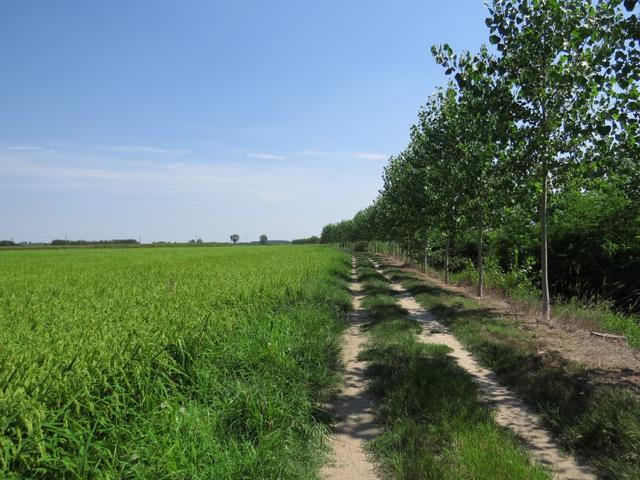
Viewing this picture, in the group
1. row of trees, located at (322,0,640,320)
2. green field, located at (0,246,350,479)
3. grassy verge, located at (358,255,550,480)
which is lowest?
grassy verge, located at (358,255,550,480)

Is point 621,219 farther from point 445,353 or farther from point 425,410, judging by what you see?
point 425,410

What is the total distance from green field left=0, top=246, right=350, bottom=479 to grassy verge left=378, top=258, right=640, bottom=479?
269 cm

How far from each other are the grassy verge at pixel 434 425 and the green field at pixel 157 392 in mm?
795

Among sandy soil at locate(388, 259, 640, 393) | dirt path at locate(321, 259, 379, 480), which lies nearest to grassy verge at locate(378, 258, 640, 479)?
sandy soil at locate(388, 259, 640, 393)

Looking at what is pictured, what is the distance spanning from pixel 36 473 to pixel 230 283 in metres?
8.89

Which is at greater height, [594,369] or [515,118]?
[515,118]

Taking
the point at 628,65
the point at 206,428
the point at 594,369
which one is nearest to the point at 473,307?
the point at 594,369

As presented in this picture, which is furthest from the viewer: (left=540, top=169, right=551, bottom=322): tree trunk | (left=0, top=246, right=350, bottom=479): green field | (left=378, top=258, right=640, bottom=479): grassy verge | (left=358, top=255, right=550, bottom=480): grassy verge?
(left=540, top=169, right=551, bottom=322): tree trunk

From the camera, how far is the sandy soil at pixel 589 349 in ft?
21.4

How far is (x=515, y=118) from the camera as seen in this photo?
10.6 meters

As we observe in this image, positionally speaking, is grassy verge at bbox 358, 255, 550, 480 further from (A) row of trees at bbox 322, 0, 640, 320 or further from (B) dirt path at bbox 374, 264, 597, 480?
(A) row of trees at bbox 322, 0, 640, 320

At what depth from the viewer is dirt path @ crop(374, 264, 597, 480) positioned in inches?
162

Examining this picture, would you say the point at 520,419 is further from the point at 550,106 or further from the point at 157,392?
the point at 550,106

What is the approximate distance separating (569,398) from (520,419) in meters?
0.88
